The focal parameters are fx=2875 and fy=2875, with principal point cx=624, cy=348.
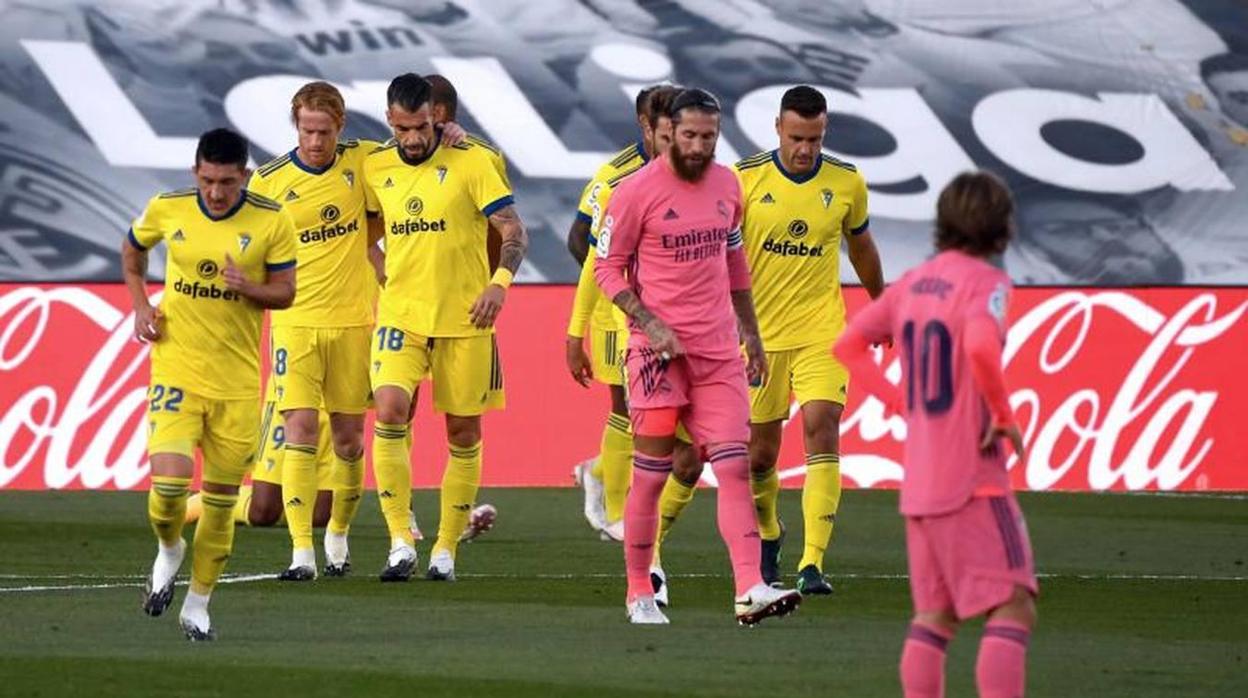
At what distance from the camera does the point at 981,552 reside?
7637 mm

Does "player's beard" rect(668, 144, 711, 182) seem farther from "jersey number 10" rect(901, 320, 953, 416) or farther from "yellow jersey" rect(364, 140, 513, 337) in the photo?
"jersey number 10" rect(901, 320, 953, 416)

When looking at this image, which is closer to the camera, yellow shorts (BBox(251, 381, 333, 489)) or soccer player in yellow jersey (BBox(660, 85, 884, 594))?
soccer player in yellow jersey (BBox(660, 85, 884, 594))

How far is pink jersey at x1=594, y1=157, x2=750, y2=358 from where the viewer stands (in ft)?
36.8

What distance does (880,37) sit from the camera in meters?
24.6

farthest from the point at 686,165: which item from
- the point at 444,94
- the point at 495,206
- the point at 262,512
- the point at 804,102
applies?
the point at 262,512

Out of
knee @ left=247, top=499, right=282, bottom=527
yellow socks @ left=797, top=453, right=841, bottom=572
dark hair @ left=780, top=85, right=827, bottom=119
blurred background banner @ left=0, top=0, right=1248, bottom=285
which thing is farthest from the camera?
blurred background banner @ left=0, top=0, right=1248, bottom=285

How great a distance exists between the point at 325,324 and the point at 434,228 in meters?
0.80

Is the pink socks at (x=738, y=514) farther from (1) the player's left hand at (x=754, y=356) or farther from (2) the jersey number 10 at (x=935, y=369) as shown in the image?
(2) the jersey number 10 at (x=935, y=369)

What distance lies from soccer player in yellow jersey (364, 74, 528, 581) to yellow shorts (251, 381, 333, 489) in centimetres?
225

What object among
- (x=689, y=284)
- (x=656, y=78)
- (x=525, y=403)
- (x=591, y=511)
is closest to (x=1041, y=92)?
(x=656, y=78)

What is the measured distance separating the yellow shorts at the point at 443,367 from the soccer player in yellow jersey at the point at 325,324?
1.31 ft

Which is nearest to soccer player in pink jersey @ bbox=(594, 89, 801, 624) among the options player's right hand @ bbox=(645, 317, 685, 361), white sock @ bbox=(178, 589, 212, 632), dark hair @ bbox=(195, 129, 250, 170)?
player's right hand @ bbox=(645, 317, 685, 361)

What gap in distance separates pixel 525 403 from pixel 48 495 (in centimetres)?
356

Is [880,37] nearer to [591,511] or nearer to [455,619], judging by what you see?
[591,511]
